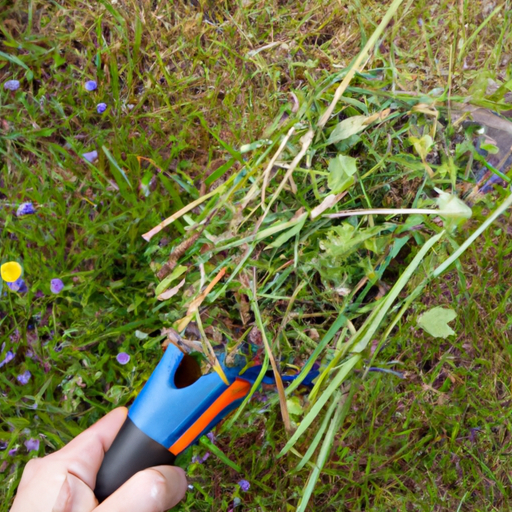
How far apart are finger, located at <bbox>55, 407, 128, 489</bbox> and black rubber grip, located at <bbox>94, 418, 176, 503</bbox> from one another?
40 mm

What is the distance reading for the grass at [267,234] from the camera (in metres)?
1.18

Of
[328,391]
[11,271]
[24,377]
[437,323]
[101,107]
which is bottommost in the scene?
[437,323]

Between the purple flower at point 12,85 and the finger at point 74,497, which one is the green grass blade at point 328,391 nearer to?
the finger at point 74,497

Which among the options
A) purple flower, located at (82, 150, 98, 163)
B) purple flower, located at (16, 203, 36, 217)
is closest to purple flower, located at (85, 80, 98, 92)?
purple flower, located at (82, 150, 98, 163)

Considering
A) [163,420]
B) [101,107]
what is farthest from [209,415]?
[101,107]

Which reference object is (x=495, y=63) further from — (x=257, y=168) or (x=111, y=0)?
(x=111, y=0)

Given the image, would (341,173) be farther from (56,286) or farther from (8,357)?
(8,357)

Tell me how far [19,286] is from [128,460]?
581 millimetres

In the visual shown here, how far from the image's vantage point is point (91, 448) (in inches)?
47.1

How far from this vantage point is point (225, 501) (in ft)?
4.58

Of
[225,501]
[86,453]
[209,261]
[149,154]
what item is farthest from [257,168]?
[225,501]

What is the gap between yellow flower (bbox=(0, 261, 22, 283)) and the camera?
53.7 inches

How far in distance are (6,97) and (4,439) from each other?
100 centimetres

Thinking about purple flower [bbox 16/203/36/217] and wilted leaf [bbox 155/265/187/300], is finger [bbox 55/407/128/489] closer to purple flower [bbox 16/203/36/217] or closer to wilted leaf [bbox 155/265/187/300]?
wilted leaf [bbox 155/265/187/300]
